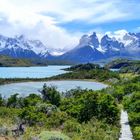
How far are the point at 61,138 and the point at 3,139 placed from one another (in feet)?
16.8

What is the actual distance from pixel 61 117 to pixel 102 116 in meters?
7.56

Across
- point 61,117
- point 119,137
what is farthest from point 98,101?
point 119,137

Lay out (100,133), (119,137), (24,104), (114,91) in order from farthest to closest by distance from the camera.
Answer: (114,91) < (24,104) < (119,137) < (100,133)

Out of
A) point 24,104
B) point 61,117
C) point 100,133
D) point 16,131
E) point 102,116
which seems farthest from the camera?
point 24,104

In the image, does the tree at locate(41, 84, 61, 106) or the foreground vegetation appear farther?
the tree at locate(41, 84, 61, 106)

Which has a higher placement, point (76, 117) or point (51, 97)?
point (51, 97)

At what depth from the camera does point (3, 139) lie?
38.6m

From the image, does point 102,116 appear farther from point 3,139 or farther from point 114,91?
point 114,91

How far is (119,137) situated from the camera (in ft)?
172

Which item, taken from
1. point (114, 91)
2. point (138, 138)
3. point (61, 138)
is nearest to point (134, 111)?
point (138, 138)

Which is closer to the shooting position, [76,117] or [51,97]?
[76,117]

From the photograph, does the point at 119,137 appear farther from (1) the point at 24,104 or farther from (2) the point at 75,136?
(1) the point at 24,104

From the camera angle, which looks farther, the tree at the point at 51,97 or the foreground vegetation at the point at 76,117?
the tree at the point at 51,97

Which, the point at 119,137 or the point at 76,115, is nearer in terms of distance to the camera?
the point at 119,137
